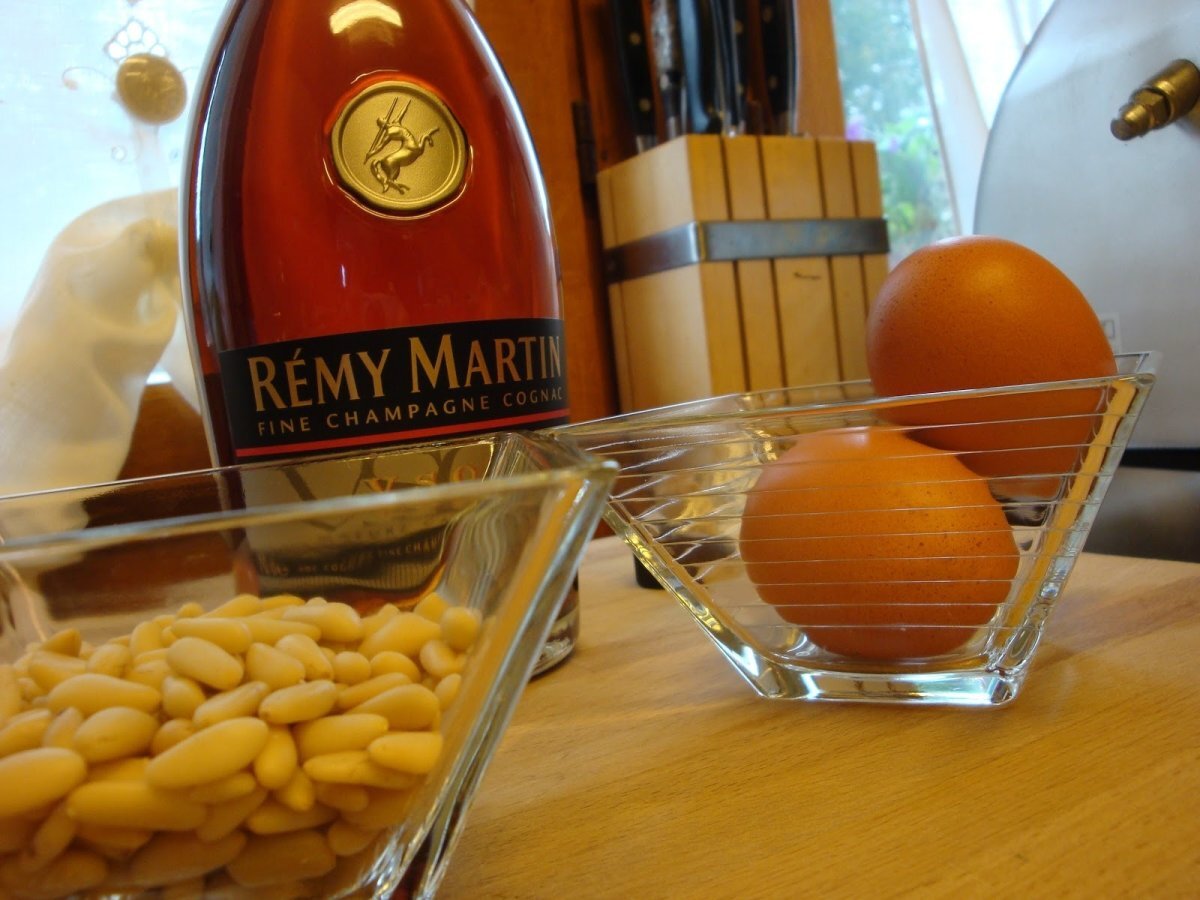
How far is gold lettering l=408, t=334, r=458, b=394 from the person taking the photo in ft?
1.10

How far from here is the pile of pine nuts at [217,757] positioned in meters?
0.16

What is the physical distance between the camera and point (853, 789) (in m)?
0.24

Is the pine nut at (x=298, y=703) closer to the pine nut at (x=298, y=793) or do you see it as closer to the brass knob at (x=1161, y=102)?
the pine nut at (x=298, y=793)

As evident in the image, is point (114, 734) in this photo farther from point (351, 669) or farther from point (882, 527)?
point (882, 527)

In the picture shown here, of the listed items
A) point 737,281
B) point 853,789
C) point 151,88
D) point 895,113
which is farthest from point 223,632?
point 895,113

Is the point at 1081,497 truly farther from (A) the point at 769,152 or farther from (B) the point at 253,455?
(A) the point at 769,152

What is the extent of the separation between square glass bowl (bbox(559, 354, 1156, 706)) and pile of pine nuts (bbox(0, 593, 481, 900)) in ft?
0.38

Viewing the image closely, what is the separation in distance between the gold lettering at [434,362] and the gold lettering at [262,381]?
0.05m

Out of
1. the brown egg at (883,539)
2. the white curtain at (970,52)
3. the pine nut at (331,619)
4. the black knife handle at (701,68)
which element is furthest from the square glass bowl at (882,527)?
the white curtain at (970,52)

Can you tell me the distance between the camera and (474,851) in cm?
23

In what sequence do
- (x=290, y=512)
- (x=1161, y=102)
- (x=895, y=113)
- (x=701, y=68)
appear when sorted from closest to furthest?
(x=290, y=512) < (x=1161, y=102) < (x=701, y=68) < (x=895, y=113)

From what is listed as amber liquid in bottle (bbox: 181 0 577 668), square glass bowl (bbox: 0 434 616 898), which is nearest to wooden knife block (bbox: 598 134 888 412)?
amber liquid in bottle (bbox: 181 0 577 668)

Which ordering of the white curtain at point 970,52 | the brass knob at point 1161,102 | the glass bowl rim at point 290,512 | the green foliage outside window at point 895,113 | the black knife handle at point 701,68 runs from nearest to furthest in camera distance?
the glass bowl rim at point 290,512
the brass knob at point 1161,102
the black knife handle at point 701,68
the white curtain at point 970,52
the green foliage outside window at point 895,113

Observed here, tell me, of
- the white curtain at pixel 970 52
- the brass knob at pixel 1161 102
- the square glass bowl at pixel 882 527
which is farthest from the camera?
the white curtain at pixel 970 52
